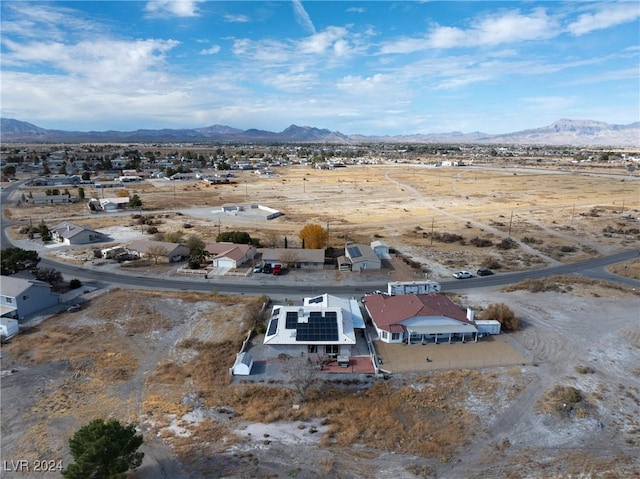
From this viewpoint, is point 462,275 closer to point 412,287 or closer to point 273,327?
point 412,287

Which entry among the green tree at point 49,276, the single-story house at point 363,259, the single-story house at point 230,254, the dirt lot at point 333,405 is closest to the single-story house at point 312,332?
the dirt lot at point 333,405

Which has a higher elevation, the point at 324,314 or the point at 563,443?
the point at 324,314

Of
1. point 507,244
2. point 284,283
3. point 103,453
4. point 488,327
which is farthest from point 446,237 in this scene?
Answer: point 103,453

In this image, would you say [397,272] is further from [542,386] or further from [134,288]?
[134,288]

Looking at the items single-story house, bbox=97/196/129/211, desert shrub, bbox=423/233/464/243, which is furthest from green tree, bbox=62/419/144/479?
single-story house, bbox=97/196/129/211

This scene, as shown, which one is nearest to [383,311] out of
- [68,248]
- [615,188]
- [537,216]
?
[68,248]

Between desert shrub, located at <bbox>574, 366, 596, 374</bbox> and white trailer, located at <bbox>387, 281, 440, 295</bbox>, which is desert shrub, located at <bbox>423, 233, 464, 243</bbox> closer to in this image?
white trailer, located at <bbox>387, 281, 440, 295</bbox>
